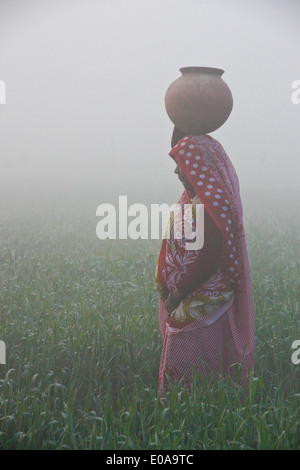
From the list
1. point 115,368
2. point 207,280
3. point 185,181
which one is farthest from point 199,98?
point 115,368

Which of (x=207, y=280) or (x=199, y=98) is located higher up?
(x=199, y=98)

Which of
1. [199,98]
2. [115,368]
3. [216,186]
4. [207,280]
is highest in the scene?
[199,98]

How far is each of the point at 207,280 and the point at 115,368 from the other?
107cm

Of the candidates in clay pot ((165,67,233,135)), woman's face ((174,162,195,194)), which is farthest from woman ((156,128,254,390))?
clay pot ((165,67,233,135))

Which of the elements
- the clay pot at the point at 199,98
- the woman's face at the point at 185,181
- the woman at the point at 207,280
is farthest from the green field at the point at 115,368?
the clay pot at the point at 199,98

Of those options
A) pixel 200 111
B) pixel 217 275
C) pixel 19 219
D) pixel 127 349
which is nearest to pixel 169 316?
pixel 217 275

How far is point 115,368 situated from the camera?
11.4 feet

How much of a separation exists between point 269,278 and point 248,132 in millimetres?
36591

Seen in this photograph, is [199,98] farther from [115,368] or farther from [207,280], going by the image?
[115,368]

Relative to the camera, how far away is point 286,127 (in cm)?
4328

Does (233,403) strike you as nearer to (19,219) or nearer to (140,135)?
(19,219)

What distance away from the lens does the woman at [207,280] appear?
8.92ft

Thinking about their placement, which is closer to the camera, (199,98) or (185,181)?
(199,98)
